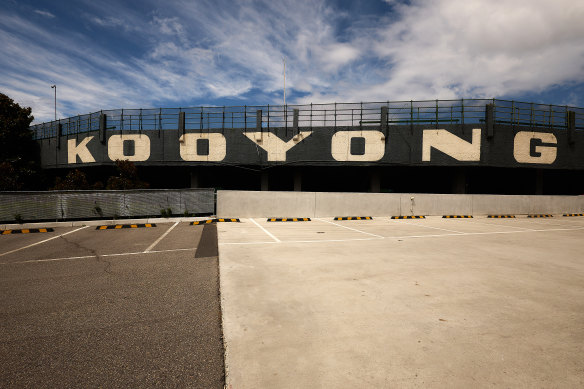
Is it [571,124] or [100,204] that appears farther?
[571,124]

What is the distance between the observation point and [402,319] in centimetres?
370

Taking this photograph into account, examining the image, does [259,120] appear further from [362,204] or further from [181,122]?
[362,204]

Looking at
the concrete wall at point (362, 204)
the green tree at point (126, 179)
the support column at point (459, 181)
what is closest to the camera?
the concrete wall at point (362, 204)

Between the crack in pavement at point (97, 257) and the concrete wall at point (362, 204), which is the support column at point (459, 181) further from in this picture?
the crack in pavement at point (97, 257)

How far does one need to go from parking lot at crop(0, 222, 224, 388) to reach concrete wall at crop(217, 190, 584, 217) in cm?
875

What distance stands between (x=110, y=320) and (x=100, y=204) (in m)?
12.7

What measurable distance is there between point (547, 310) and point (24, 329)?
7503 mm

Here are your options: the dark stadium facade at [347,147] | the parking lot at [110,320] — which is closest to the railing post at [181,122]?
the dark stadium facade at [347,147]

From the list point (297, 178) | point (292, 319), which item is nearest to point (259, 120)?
point (297, 178)

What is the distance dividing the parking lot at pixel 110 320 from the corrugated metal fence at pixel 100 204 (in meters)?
6.40

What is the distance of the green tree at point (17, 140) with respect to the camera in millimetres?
25953

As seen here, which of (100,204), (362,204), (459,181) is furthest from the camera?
(459,181)

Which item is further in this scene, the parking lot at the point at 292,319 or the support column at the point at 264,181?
the support column at the point at 264,181

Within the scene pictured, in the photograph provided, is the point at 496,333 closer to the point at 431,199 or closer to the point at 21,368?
the point at 21,368
